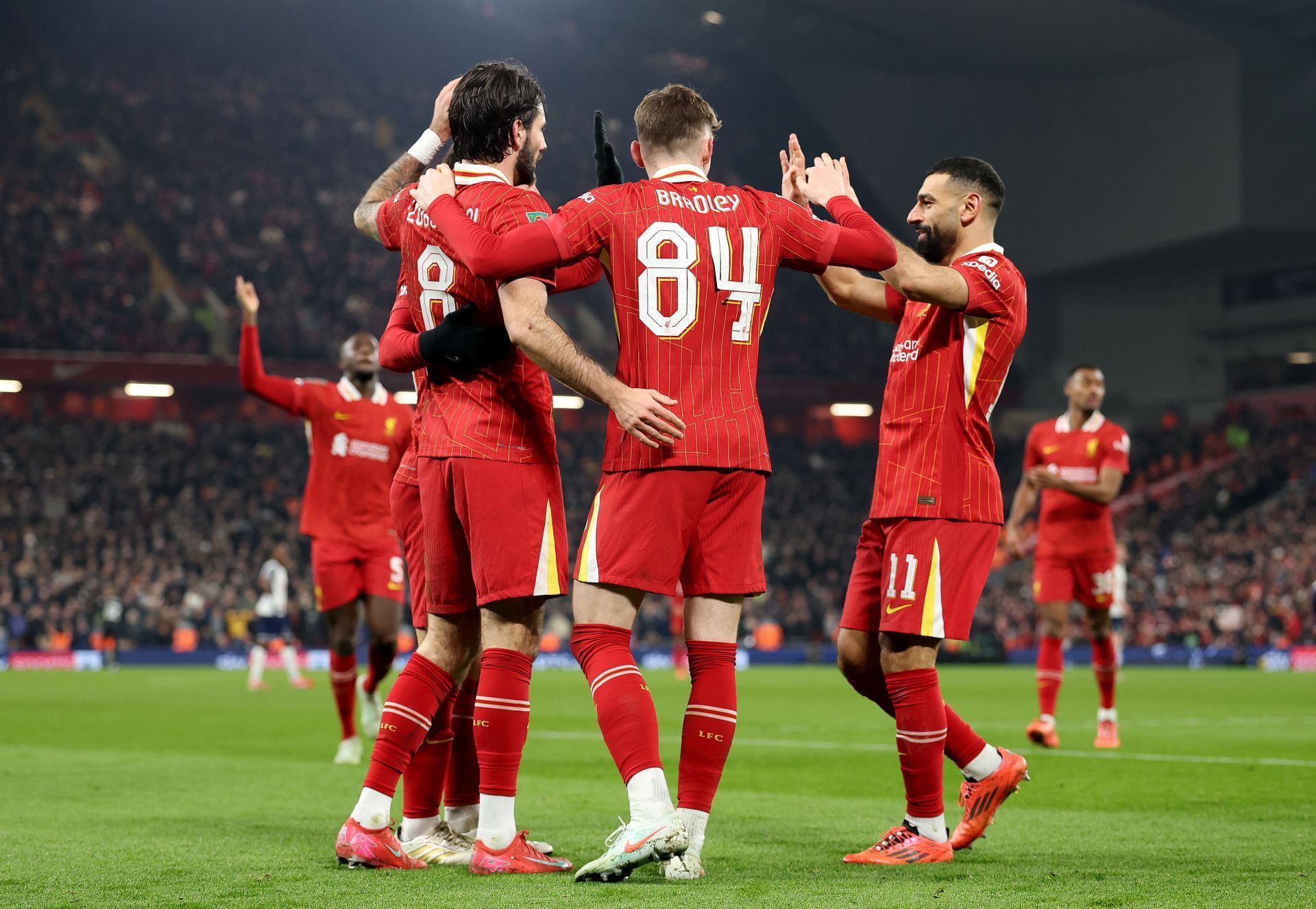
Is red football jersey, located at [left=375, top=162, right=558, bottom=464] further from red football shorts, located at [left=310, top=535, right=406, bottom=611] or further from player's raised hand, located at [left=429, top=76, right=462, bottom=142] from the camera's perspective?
red football shorts, located at [left=310, top=535, right=406, bottom=611]

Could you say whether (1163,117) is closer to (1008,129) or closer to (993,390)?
(1008,129)

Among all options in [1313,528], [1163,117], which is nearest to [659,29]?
[1163,117]

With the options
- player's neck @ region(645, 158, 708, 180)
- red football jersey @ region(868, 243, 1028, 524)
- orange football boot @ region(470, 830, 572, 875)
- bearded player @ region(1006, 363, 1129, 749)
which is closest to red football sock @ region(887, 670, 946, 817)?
red football jersey @ region(868, 243, 1028, 524)

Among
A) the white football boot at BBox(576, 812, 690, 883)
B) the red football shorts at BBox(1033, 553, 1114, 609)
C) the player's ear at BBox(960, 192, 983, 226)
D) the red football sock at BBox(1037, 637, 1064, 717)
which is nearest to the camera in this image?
the white football boot at BBox(576, 812, 690, 883)

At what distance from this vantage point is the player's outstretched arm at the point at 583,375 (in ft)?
15.0

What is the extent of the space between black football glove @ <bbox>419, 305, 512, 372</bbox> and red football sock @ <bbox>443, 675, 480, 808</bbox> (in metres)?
1.31

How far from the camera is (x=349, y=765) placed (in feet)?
30.6

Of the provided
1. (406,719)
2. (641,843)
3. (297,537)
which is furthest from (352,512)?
(297,537)

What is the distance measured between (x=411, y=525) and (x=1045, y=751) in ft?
19.7

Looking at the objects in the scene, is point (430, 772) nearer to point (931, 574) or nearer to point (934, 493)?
point (931, 574)

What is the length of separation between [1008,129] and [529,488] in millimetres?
38550

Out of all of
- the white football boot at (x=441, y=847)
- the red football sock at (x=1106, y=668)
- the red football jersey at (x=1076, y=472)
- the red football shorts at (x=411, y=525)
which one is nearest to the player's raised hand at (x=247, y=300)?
the red football shorts at (x=411, y=525)

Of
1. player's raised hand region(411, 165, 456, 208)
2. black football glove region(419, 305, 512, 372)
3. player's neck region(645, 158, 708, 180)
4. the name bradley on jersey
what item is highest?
player's neck region(645, 158, 708, 180)

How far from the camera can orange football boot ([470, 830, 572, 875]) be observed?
4.79 metres
